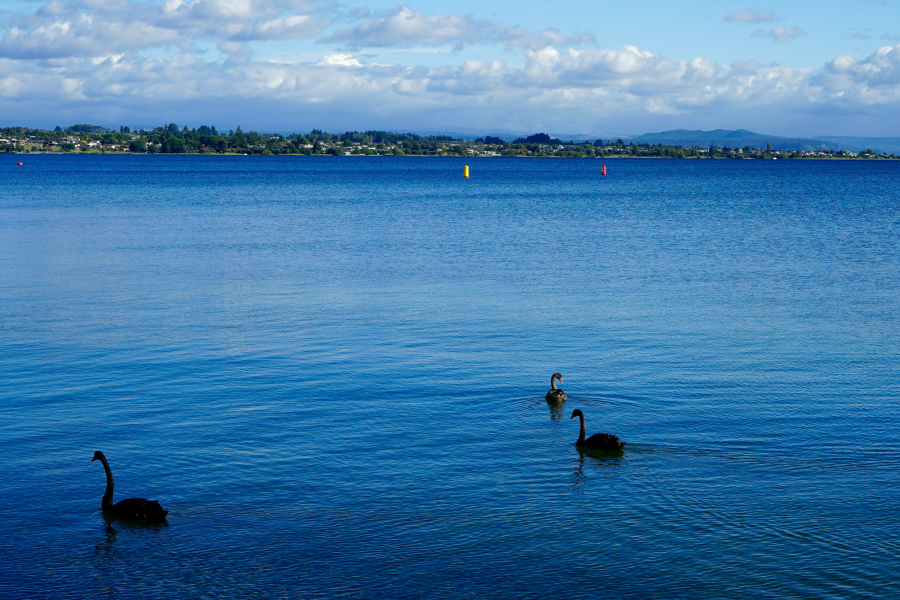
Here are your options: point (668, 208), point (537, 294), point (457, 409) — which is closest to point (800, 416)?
point (457, 409)

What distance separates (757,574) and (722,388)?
30.4 feet

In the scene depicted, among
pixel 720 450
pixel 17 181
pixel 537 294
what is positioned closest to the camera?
pixel 720 450

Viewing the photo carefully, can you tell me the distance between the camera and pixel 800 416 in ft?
61.3

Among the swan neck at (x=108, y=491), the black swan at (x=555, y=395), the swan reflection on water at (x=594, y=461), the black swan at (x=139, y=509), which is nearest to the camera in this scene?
the black swan at (x=139, y=509)

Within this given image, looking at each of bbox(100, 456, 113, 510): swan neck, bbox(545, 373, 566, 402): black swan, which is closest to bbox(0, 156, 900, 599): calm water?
bbox(100, 456, 113, 510): swan neck

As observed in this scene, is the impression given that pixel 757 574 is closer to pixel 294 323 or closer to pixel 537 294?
pixel 294 323

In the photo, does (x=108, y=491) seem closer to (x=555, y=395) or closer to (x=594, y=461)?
(x=594, y=461)

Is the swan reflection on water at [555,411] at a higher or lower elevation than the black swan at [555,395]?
lower

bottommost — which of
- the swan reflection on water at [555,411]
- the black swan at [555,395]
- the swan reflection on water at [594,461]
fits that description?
the swan reflection on water at [594,461]

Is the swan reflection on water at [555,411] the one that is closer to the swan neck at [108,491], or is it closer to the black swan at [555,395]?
the black swan at [555,395]

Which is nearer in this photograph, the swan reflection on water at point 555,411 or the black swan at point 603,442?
the black swan at point 603,442

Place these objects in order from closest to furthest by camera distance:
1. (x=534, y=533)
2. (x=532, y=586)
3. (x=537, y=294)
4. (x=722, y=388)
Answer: (x=532, y=586)
(x=534, y=533)
(x=722, y=388)
(x=537, y=294)

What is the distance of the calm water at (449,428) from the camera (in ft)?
40.2

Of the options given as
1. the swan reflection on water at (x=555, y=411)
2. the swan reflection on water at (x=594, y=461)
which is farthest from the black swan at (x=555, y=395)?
the swan reflection on water at (x=594, y=461)
